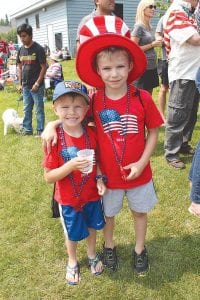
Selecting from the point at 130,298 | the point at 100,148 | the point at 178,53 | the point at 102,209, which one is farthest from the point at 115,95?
the point at 178,53

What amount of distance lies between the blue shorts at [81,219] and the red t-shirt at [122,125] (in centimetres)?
34

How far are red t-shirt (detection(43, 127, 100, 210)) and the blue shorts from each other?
56 millimetres

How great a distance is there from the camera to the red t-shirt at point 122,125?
2.40 meters

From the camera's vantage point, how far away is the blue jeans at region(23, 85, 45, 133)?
6.60 m

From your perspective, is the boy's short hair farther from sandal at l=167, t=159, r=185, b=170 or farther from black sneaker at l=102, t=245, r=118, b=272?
black sneaker at l=102, t=245, r=118, b=272

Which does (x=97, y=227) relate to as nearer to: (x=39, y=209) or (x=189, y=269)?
(x=189, y=269)

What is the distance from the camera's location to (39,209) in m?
4.02

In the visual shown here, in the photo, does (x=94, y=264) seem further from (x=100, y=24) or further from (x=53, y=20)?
(x=53, y=20)

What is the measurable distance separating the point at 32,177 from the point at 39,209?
3.19ft

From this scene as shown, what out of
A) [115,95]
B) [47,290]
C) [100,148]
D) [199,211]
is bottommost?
[47,290]

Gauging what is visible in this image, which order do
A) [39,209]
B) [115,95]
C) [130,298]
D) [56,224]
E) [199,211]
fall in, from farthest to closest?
1. [39,209]
2. [56,224]
3. [130,298]
4. [115,95]
5. [199,211]

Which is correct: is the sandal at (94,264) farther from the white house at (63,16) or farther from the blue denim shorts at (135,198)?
the white house at (63,16)

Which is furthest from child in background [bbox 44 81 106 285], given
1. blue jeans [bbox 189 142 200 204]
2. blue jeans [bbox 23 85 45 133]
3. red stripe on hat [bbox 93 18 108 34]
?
blue jeans [bbox 23 85 45 133]

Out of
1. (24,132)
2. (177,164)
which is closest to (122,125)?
(177,164)
